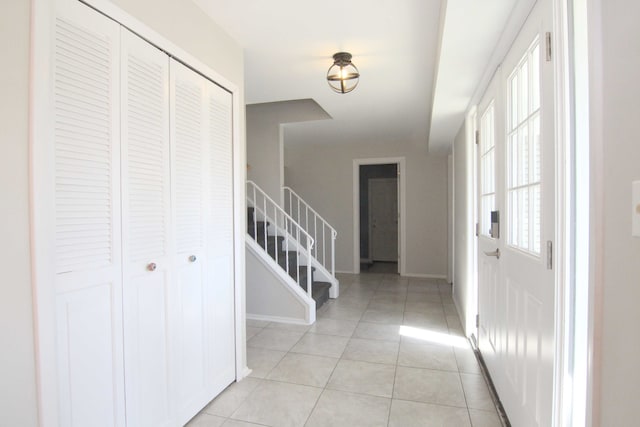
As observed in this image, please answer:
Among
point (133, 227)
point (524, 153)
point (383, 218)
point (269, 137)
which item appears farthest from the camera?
point (383, 218)

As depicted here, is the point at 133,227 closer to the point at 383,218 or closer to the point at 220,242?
the point at 220,242

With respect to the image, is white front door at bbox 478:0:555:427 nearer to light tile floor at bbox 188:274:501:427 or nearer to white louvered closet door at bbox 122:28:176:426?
light tile floor at bbox 188:274:501:427

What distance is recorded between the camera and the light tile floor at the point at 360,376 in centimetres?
193

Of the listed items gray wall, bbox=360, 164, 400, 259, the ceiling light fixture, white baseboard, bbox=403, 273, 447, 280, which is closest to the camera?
the ceiling light fixture

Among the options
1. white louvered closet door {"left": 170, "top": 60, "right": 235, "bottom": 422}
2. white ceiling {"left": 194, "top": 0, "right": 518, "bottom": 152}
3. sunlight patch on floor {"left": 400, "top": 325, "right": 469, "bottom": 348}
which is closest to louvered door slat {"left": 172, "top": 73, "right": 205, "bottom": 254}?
white louvered closet door {"left": 170, "top": 60, "right": 235, "bottom": 422}

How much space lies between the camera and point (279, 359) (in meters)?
2.68

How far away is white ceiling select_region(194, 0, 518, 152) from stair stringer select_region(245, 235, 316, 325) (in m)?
1.67

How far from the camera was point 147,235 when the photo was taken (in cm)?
160

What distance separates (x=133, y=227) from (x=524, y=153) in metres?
1.85

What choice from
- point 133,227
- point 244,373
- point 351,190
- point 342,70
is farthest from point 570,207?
point 351,190

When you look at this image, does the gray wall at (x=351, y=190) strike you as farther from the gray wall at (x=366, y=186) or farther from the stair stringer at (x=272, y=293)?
the stair stringer at (x=272, y=293)

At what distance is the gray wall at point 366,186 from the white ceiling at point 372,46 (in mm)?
3742

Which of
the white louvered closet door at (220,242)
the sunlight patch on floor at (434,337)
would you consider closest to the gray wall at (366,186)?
the sunlight patch on floor at (434,337)

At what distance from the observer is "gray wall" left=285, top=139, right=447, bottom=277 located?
5.78 m
